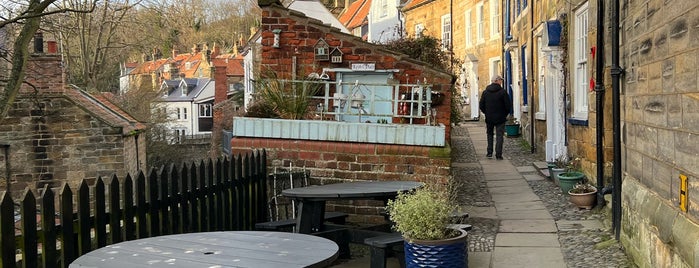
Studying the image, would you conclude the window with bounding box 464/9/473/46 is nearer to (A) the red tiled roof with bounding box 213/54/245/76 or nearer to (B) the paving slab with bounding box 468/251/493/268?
(B) the paving slab with bounding box 468/251/493/268

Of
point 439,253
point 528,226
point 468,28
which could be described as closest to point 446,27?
point 468,28

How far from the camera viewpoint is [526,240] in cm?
710

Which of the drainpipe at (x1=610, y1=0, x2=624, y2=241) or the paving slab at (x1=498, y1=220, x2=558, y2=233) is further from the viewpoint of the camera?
the paving slab at (x1=498, y1=220, x2=558, y2=233)

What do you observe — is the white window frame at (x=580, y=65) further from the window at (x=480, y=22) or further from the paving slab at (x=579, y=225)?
the window at (x=480, y=22)

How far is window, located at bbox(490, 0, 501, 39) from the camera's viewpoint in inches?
958

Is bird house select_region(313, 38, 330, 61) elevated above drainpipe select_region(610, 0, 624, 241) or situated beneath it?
elevated above

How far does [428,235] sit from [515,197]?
434 centimetres

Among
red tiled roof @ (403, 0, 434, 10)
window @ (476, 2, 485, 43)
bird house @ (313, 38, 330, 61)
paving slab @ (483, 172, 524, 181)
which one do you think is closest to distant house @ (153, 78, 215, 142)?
red tiled roof @ (403, 0, 434, 10)

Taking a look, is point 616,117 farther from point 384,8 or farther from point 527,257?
point 384,8

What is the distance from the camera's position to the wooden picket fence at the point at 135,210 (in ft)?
14.3

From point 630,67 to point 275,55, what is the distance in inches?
203

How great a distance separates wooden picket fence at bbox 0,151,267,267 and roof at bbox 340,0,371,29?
32060 millimetres

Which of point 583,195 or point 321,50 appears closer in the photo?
point 583,195

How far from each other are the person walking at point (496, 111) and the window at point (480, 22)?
1257 centimetres
